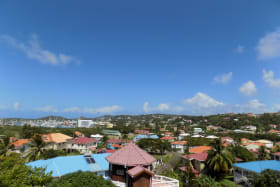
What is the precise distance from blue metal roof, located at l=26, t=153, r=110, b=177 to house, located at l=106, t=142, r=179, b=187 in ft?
30.4

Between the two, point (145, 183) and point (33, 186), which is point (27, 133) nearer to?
point (33, 186)

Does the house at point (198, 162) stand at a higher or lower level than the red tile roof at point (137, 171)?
lower

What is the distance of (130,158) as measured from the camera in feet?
48.8

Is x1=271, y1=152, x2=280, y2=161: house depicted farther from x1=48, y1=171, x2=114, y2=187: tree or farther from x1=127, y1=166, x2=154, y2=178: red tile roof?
x1=48, y1=171, x2=114, y2=187: tree

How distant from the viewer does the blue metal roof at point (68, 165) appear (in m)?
21.0

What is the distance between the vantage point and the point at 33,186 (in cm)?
1470

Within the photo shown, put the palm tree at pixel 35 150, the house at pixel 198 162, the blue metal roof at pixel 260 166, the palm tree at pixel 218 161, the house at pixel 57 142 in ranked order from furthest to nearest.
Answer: the house at pixel 57 142, the house at pixel 198 162, the palm tree at pixel 35 150, the palm tree at pixel 218 161, the blue metal roof at pixel 260 166

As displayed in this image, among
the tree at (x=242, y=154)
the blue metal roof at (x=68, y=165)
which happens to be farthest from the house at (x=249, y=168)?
the blue metal roof at (x=68, y=165)

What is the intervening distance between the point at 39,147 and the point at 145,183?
25.1 metres

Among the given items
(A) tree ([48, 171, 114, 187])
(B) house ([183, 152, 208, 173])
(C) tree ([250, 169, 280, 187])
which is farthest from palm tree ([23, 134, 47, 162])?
(C) tree ([250, 169, 280, 187])

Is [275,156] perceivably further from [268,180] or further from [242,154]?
[268,180]

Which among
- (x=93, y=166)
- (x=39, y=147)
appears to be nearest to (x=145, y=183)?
(x=93, y=166)

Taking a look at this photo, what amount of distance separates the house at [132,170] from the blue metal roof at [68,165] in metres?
9.27

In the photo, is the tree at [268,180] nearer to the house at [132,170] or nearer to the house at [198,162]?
the house at [132,170]
